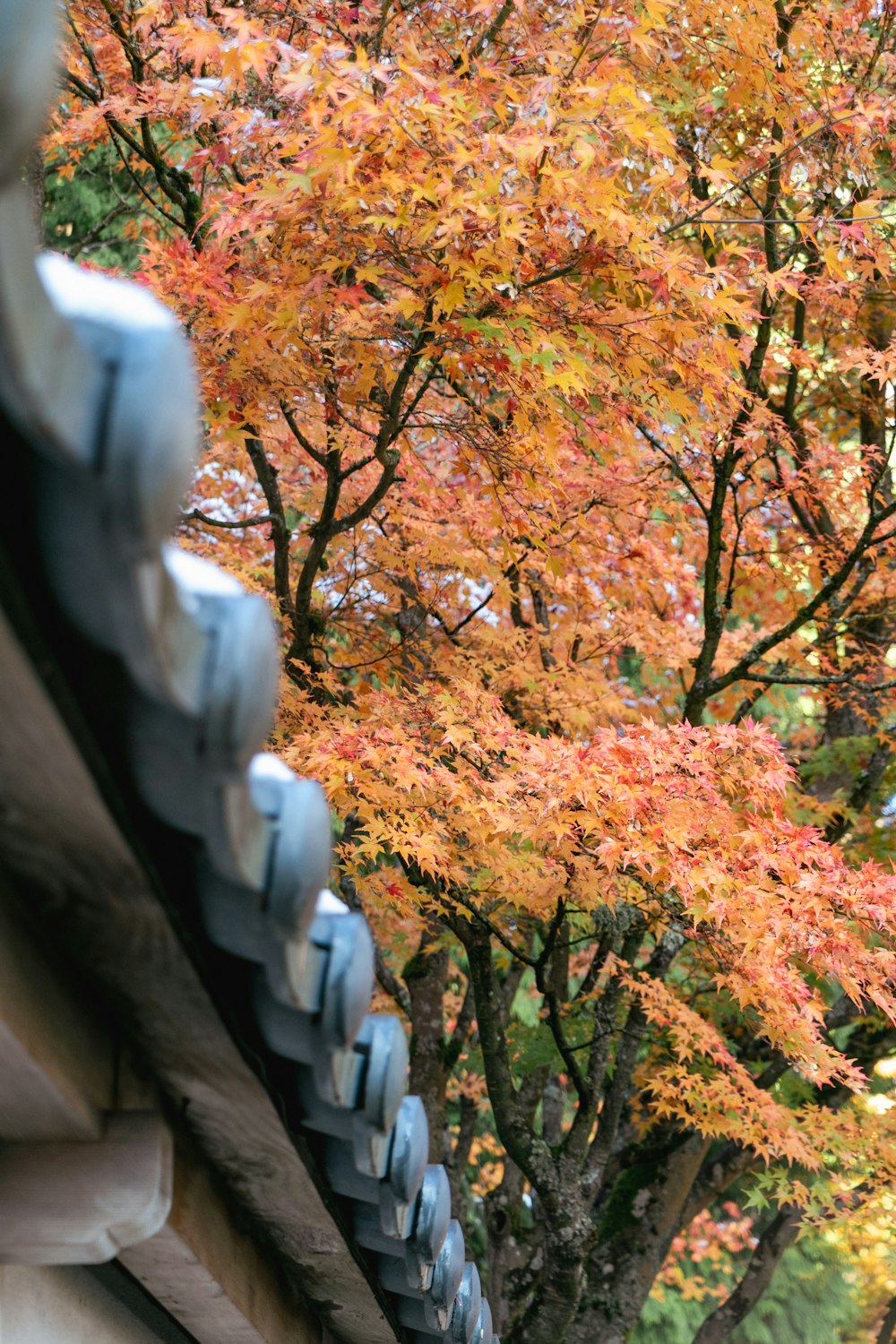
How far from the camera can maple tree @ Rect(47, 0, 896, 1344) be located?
172 inches

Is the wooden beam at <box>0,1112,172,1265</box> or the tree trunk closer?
the wooden beam at <box>0,1112,172,1265</box>

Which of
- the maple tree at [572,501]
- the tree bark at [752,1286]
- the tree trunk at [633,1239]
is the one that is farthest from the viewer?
the tree bark at [752,1286]

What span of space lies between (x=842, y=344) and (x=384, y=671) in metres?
4.52

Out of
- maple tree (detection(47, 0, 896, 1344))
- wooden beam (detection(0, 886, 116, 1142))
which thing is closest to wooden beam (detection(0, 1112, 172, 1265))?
wooden beam (detection(0, 886, 116, 1142))

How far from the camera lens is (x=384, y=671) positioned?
282 inches

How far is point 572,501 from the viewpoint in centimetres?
653

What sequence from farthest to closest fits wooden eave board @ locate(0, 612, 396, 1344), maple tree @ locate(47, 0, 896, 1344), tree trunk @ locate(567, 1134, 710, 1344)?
tree trunk @ locate(567, 1134, 710, 1344)
maple tree @ locate(47, 0, 896, 1344)
wooden eave board @ locate(0, 612, 396, 1344)

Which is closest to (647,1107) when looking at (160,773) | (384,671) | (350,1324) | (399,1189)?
(384,671)

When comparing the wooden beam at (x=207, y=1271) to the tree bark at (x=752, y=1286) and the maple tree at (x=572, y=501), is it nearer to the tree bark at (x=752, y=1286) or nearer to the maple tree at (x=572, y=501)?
the maple tree at (x=572, y=501)

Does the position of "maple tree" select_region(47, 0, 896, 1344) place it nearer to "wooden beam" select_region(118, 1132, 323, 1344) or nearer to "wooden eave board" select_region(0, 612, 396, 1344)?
"wooden beam" select_region(118, 1132, 323, 1344)

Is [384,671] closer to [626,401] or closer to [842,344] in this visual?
[626,401]

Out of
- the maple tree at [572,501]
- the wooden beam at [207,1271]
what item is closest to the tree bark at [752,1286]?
the maple tree at [572,501]

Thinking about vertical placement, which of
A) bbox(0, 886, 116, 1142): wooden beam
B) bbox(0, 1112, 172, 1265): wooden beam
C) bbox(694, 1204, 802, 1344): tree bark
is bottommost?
bbox(694, 1204, 802, 1344): tree bark

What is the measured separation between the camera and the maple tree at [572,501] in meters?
4.36
